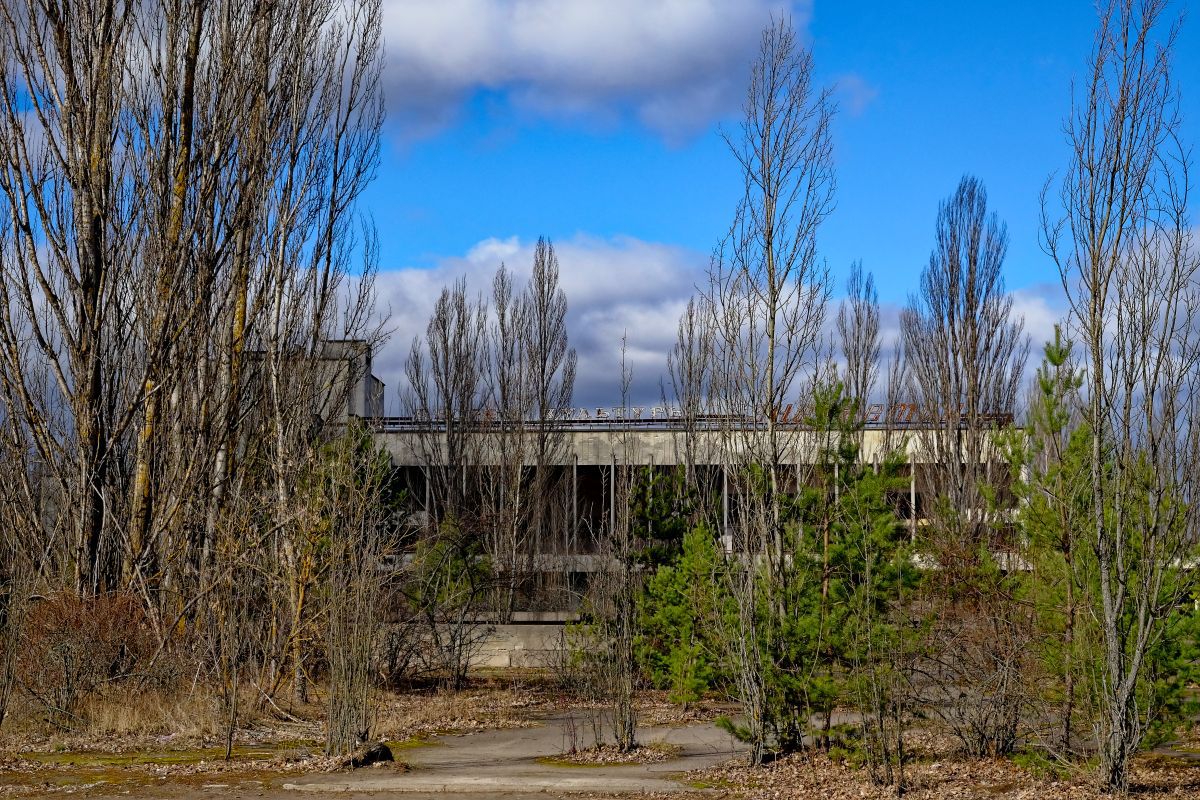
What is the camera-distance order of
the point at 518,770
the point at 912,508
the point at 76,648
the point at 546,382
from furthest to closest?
the point at 546,382 → the point at 912,508 → the point at 76,648 → the point at 518,770

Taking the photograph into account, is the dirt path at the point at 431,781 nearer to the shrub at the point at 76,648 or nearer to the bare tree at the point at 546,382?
the shrub at the point at 76,648

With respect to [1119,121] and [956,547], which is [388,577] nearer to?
[956,547]

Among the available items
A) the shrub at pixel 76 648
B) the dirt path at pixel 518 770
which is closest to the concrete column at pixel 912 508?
the dirt path at pixel 518 770

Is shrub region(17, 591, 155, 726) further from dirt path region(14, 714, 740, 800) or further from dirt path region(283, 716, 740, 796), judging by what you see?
dirt path region(283, 716, 740, 796)

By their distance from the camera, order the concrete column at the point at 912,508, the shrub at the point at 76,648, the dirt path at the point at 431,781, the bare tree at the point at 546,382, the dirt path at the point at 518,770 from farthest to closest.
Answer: the bare tree at the point at 546,382, the shrub at the point at 76,648, the concrete column at the point at 912,508, the dirt path at the point at 518,770, the dirt path at the point at 431,781

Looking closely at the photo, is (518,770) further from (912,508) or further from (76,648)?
(912,508)

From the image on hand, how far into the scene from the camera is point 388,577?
1484 centimetres

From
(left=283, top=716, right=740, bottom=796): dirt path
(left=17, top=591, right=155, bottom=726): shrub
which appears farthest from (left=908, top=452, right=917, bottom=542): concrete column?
(left=17, top=591, right=155, bottom=726): shrub

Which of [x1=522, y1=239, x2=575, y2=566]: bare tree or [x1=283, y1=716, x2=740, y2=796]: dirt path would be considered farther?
[x1=522, y1=239, x2=575, y2=566]: bare tree

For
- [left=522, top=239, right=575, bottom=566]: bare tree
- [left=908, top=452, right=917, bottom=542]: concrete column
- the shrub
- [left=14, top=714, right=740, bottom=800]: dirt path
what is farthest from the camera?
[left=522, top=239, right=575, bottom=566]: bare tree

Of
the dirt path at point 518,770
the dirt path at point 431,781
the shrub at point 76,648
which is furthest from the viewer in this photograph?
the shrub at point 76,648

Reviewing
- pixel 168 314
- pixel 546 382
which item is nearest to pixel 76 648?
pixel 168 314

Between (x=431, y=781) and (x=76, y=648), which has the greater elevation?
(x=76, y=648)

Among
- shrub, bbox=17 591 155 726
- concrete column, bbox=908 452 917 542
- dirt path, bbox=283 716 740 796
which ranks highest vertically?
concrete column, bbox=908 452 917 542
